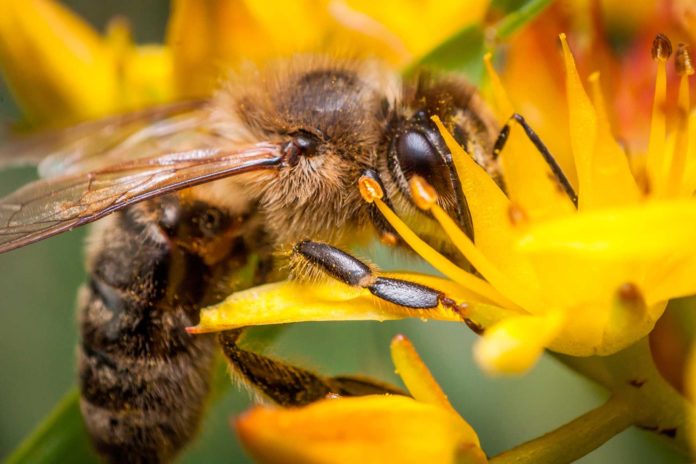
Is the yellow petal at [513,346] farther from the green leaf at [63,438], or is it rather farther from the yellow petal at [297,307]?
the green leaf at [63,438]

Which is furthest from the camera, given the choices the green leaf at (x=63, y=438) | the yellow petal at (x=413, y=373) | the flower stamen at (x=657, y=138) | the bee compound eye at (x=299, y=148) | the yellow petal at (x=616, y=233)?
the green leaf at (x=63, y=438)

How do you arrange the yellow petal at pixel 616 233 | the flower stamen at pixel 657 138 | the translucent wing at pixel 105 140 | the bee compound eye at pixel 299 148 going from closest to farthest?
the yellow petal at pixel 616 233 < the flower stamen at pixel 657 138 < the bee compound eye at pixel 299 148 < the translucent wing at pixel 105 140

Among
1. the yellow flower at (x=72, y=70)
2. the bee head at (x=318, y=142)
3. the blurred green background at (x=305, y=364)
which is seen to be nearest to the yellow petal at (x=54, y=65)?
the yellow flower at (x=72, y=70)

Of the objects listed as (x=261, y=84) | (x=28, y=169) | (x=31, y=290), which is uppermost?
(x=261, y=84)

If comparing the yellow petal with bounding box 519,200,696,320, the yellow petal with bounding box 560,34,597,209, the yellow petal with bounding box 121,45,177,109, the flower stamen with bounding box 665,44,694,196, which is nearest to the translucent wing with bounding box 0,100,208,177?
the yellow petal with bounding box 121,45,177,109

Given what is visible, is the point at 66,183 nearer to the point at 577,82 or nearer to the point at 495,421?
the point at 577,82

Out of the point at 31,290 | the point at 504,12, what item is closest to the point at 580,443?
the point at 504,12
